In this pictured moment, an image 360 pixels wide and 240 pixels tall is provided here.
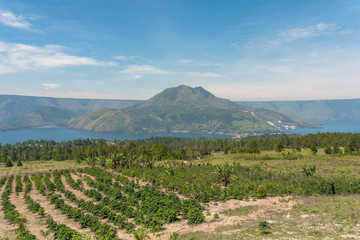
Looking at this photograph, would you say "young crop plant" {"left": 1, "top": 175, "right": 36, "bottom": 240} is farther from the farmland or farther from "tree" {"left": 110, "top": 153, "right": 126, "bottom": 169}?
"tree" {"left": 110, "top": 153, "right": 126, "bottom": 169}

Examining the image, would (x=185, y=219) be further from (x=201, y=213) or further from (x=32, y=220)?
(x=32, y=220)

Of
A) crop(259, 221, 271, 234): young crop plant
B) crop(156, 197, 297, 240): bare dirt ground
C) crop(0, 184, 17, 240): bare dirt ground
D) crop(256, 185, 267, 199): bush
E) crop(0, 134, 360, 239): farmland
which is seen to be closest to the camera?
crop(259, 221, 271, 234): young crop plant

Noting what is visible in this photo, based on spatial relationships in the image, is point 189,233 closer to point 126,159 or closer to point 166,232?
point 166,232

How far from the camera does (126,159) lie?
100750 millimetres

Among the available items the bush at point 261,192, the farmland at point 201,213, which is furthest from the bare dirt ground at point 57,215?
the bush at point 261,192

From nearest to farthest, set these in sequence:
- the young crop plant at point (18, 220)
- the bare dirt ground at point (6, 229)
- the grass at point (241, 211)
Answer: the young crop plant at point (18, 220)
the bare dirt ground at point (6, 229)
the grass at point (241, 211)

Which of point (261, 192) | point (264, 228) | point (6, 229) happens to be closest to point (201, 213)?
point (264, 228)

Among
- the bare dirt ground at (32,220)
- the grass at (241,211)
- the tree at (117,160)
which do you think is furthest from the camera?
the tree at (117,160)

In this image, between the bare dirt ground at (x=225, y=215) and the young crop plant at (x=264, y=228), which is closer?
the young crop plant at (x=264, y=228)

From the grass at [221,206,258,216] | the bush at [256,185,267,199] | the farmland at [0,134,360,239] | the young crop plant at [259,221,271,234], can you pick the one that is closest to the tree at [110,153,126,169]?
the farmland at [0,134,360,239]

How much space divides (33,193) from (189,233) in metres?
53.4

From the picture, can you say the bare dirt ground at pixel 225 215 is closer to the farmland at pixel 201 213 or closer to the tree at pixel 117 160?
the farmland at pixel 201 213

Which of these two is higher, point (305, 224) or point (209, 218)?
point (305, 224)

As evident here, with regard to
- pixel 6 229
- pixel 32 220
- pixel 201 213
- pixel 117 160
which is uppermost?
pixel 201 213
